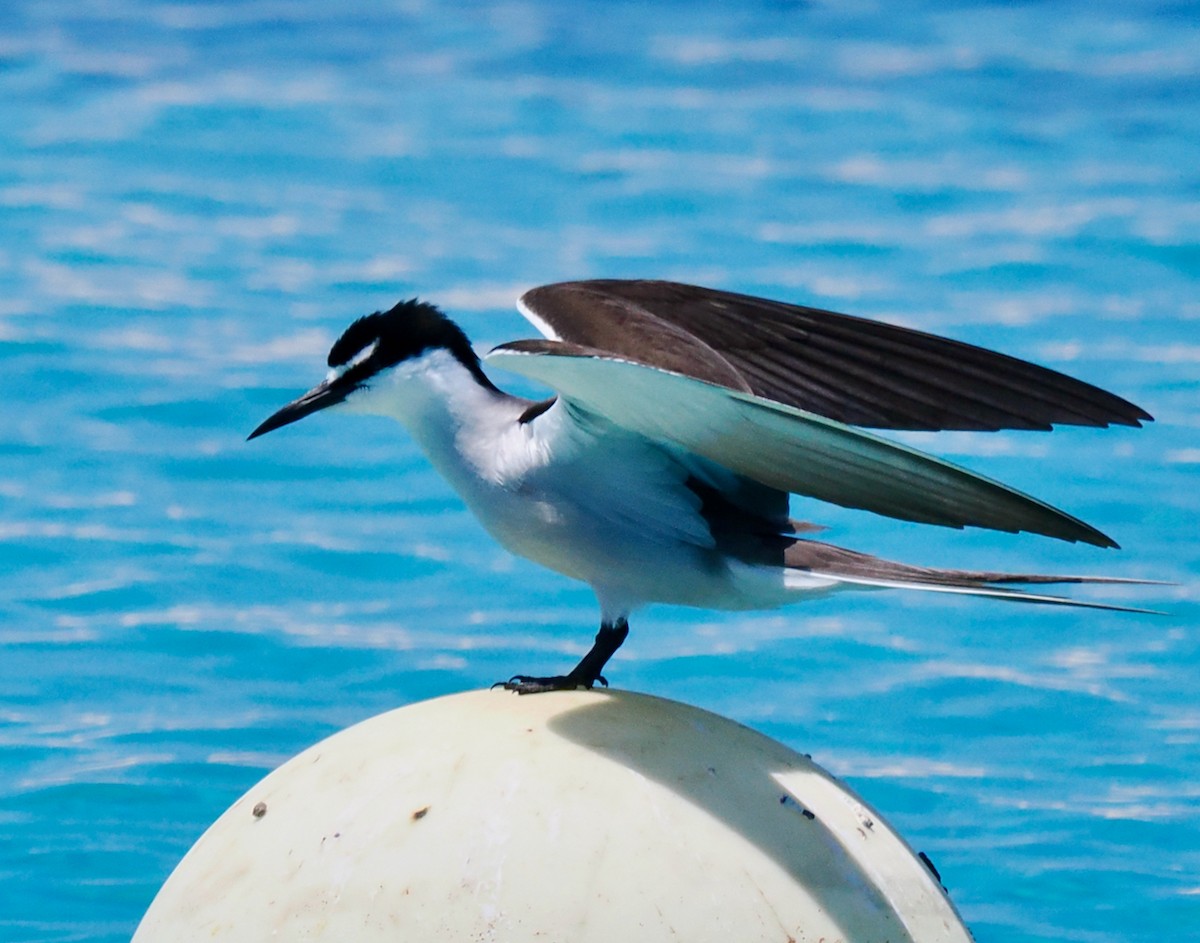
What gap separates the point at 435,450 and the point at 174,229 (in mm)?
7260

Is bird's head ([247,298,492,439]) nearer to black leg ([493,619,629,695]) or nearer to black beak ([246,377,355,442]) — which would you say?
black beak ([246,377,355,442])

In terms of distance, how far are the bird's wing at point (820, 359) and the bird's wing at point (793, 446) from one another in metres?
0.18

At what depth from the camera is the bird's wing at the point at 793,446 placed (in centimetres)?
329

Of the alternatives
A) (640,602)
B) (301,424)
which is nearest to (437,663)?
(301,424)

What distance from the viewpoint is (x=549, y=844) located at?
3312 millimetres

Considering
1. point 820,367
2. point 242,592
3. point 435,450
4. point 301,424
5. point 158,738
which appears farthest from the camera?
point 301,424

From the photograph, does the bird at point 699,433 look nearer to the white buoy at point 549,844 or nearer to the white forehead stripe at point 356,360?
the white forehead stripe at point 356,360

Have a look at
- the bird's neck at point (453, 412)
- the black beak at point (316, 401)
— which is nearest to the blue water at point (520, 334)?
the black beak at point (316, 401)

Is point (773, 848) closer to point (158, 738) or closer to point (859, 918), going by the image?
point (859, 918)

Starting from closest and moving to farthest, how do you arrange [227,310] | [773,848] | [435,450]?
1. [773,848]
2. [435,450]
3. [227,310]

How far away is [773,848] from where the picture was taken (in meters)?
3.46

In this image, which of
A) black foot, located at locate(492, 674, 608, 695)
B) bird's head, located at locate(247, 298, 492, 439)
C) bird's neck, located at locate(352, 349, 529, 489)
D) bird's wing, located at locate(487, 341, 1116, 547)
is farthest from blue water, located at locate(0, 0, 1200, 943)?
bird's wing, located at locate(487, 341, 1116, 547)

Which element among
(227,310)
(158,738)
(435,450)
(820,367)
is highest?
(820,367)

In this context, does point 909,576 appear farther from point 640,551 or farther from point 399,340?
point 399,340
